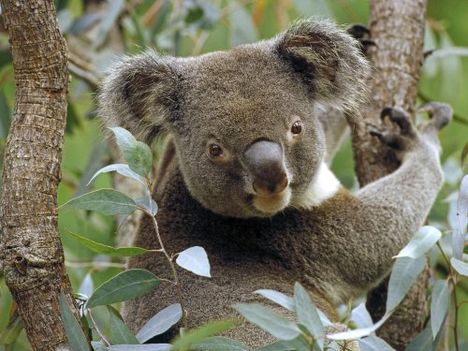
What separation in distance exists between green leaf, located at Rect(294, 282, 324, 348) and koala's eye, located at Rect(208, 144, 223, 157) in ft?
3.77

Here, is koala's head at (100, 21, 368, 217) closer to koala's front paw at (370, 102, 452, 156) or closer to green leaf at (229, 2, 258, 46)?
koala's front paw at (370, 102, 452, 156)

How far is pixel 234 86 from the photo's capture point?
10.7ft

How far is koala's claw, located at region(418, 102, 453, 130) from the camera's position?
4.12 m

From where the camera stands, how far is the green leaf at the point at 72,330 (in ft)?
7.60

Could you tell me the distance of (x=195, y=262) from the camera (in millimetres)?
2387

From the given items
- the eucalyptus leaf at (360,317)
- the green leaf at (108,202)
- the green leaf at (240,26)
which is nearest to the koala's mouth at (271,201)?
the eucalyptus leaf at (360,317)

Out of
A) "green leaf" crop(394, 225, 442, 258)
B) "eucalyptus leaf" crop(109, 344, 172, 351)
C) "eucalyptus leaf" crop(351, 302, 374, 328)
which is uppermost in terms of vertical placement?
"green leaf" crop(394, 225, 442, 258)

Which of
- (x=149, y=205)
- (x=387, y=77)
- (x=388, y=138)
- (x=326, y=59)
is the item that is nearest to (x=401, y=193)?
(x=388, y=138)

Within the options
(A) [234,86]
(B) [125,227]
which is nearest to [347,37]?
(A) [234,86]

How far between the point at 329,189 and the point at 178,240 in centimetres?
75

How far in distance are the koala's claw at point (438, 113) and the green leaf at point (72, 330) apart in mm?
2410

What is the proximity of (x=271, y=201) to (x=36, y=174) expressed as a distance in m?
1.02

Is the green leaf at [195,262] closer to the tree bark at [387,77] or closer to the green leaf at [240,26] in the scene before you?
the tree bark at [387,77]

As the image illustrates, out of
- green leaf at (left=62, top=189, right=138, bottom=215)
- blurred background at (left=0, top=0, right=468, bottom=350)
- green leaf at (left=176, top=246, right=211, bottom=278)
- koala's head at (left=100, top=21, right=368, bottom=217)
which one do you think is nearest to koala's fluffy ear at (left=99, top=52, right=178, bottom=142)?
koala's head at (left=100, top=21, right=368, bottom=217)
